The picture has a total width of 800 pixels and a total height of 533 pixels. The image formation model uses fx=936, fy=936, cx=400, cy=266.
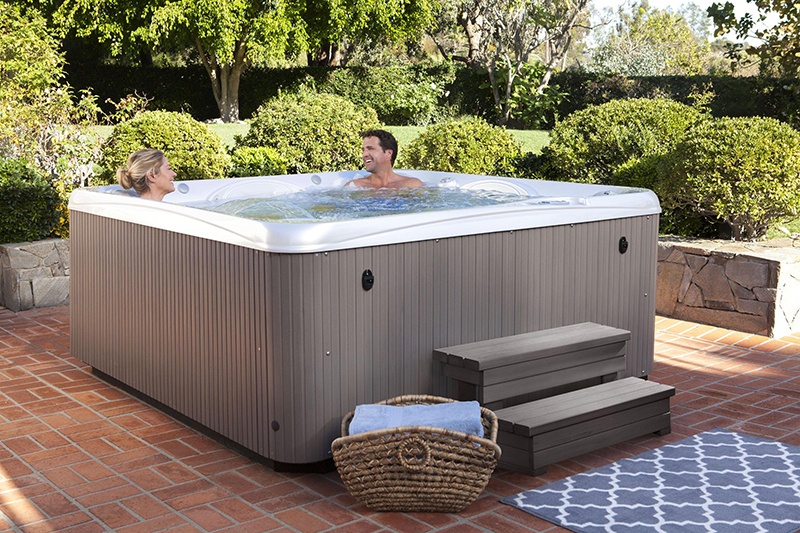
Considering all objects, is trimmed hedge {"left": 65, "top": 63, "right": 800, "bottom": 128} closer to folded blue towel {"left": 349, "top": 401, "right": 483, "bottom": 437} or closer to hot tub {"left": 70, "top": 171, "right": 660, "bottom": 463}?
hot tub {"left": 70, "top": 171, "right": 660, "bottom": 463}

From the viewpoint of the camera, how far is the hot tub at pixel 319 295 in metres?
3.23

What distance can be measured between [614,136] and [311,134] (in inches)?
113

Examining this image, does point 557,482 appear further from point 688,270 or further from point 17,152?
point 17,152

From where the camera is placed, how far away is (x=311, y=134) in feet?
28.3

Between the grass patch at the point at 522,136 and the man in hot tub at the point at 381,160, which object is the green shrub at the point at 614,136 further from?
the grass patch at the point at 522,136

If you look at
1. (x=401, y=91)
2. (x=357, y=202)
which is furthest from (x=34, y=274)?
(x=401, y=91)

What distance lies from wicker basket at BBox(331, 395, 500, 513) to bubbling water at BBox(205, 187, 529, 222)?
195 centimetres

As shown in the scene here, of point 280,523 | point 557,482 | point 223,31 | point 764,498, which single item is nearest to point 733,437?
point 764,498

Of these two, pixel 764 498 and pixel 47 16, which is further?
pixel 47 16

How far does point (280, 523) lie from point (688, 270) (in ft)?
12.0

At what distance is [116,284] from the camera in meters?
4.29

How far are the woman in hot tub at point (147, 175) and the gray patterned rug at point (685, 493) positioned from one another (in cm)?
235

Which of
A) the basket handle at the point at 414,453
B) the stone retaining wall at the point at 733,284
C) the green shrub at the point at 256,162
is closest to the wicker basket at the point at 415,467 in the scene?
the basket handle at the point at 414,453

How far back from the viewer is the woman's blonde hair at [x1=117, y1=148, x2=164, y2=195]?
4.44m
